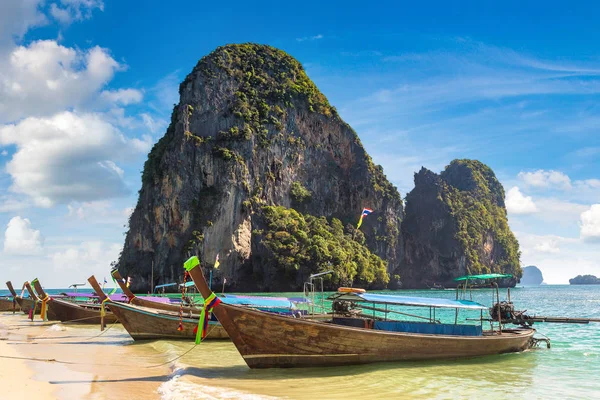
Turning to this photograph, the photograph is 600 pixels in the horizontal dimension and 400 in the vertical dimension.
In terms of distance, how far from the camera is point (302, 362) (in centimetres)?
1093

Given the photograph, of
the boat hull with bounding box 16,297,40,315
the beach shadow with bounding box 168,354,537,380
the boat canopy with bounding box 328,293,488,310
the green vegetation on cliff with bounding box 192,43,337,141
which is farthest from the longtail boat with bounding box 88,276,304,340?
the green vegetation on cliff with bounding box 192,43,337,141

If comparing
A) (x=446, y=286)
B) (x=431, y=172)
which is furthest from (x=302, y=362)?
(x=431, y=172)

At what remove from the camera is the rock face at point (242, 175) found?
5928 centimetres

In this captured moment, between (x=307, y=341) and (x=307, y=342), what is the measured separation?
27 mm

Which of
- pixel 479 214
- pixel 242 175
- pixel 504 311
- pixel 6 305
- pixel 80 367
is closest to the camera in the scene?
pixel 80 367

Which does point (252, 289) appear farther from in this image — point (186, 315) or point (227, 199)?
point (186, 315)

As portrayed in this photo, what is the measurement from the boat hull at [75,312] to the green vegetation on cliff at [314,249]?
35.9 metres

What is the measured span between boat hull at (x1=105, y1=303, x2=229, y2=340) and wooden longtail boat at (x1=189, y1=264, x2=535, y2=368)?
579cm

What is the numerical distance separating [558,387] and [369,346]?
4.40 metres

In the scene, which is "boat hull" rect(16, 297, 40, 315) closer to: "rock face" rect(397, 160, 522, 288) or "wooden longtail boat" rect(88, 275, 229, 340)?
"wooden longtail boat" rect(88, 275, 229, 340)

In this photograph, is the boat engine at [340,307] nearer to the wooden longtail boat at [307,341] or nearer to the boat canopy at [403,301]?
the boat canopy at [403,301]

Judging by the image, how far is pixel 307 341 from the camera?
10805 millimetres

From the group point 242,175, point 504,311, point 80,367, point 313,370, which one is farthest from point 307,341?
point 242,175

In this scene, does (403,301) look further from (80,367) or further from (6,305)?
(6,305)
